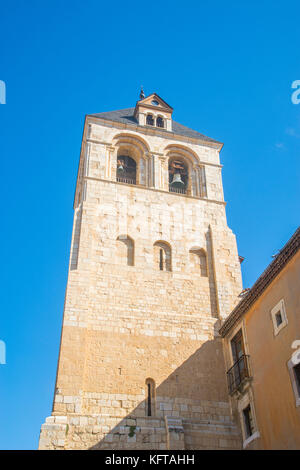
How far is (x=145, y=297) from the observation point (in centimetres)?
1747

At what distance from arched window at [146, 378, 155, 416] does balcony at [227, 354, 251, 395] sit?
2.40 m

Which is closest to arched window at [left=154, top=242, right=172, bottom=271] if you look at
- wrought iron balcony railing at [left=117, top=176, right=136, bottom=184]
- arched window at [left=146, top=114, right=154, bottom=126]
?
wrought iron balcony railing at [left=117, top=176, right=136, bottom=184]

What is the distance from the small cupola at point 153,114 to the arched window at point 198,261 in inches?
302

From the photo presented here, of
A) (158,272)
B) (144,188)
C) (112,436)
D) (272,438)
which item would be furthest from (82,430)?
(144,188)

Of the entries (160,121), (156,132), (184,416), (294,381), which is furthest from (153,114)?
(294,381)

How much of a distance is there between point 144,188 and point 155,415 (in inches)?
369

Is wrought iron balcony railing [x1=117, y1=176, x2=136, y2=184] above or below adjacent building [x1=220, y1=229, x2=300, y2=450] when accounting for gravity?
above

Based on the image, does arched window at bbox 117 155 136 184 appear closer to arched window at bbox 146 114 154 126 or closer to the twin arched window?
arched window at bbox 146 114 154 126

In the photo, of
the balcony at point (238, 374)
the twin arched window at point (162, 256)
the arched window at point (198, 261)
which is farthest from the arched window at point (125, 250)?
the balcony at point (238, 374)

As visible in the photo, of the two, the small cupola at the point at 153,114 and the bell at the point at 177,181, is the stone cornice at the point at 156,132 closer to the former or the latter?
the small cupola at the point at 153,114

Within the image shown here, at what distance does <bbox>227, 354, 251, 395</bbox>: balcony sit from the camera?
14.8 m

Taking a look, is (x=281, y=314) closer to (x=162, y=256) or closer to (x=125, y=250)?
(x=162, y=256)

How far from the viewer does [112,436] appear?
45.7ft
